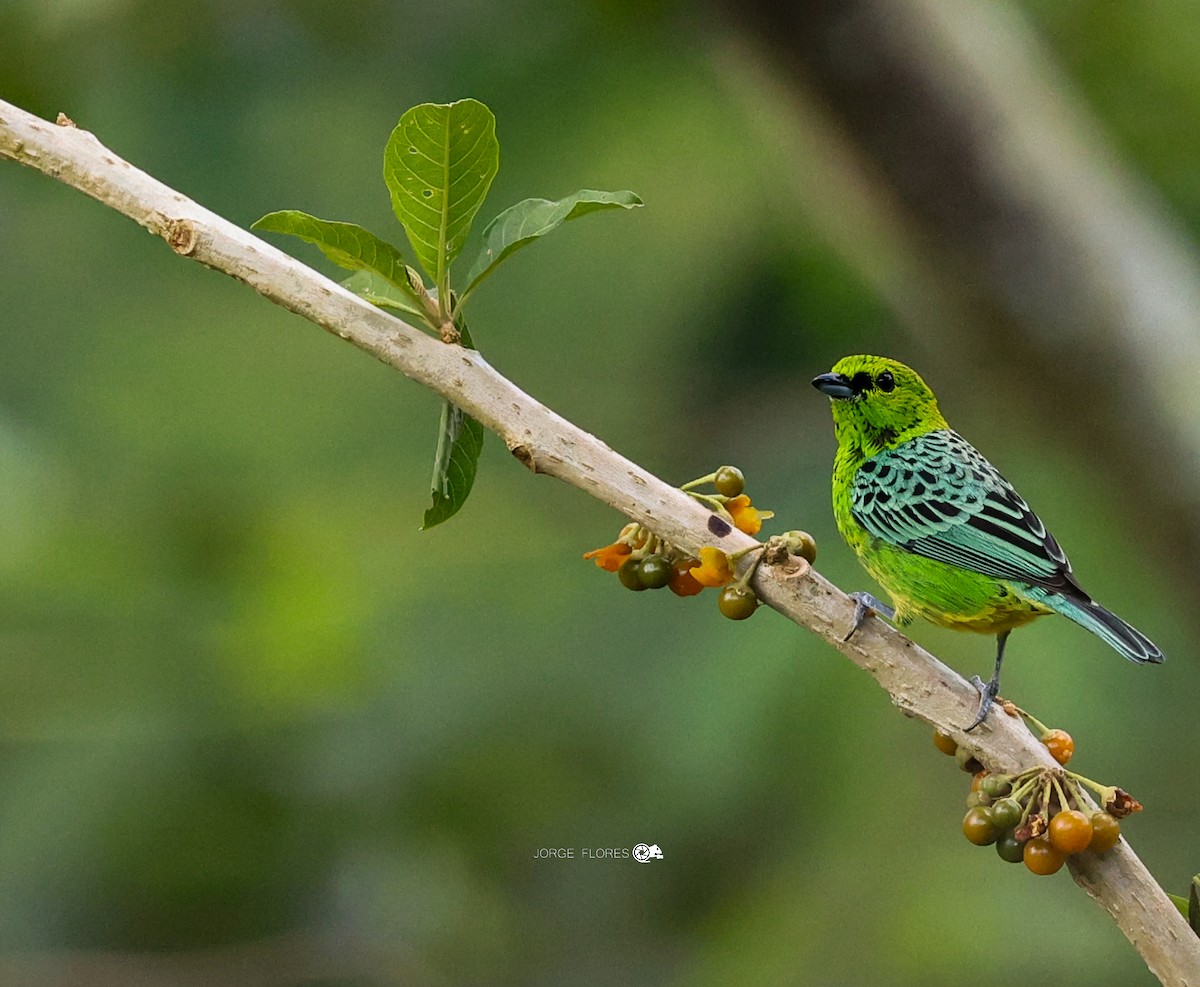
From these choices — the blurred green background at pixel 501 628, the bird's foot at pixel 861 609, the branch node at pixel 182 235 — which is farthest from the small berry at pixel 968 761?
the blurred green background at pixel 501 628

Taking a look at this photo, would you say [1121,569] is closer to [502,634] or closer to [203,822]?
[502,634]

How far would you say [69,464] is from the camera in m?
2.30

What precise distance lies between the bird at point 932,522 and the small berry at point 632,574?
0.26 m

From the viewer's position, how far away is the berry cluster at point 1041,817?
81 cm

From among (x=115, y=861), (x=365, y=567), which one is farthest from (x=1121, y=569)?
(x=115, y=861)

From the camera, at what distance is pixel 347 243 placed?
0.85 meters

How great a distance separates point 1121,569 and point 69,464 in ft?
5.91

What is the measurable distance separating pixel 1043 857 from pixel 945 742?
106mm

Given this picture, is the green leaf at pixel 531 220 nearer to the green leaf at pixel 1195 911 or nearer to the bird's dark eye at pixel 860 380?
the bird's dark eye at pixel 860 380

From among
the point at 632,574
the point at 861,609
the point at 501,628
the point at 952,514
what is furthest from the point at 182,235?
the point at 501,628

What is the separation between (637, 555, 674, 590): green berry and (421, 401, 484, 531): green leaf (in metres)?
0.13

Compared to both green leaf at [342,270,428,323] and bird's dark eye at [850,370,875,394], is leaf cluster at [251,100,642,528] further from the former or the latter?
bird's dark eye at [850,370,875,394]

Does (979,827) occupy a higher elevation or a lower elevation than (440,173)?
lower
